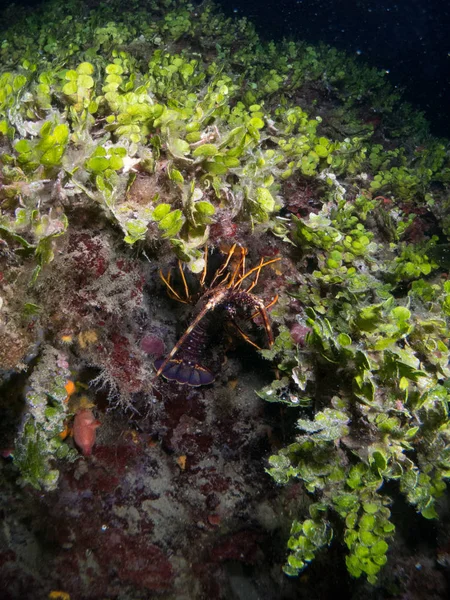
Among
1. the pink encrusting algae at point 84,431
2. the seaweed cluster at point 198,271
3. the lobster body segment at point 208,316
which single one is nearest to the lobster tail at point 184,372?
the lobster body segment at point 208,316

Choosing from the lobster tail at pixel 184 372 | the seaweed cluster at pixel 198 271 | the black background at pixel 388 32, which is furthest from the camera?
the black background at pixel 388 32

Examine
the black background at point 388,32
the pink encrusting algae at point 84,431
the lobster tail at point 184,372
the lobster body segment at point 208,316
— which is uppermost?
the black background at point 388,32

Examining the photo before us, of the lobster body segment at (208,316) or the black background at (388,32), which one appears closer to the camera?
the lobster body segment at (208,316)

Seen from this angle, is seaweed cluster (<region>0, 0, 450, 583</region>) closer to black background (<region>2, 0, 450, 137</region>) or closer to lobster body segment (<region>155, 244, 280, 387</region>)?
lobster body segment (<region>155, 244, 280, 387</region>)

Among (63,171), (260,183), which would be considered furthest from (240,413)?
(63,171)

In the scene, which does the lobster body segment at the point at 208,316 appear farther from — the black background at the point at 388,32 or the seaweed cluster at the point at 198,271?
the black background at the point at 388,32

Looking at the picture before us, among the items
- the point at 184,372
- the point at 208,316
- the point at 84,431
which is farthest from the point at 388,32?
the point at 84,431

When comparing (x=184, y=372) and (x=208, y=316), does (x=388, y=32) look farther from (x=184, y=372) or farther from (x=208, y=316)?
(x=184, y=372)
